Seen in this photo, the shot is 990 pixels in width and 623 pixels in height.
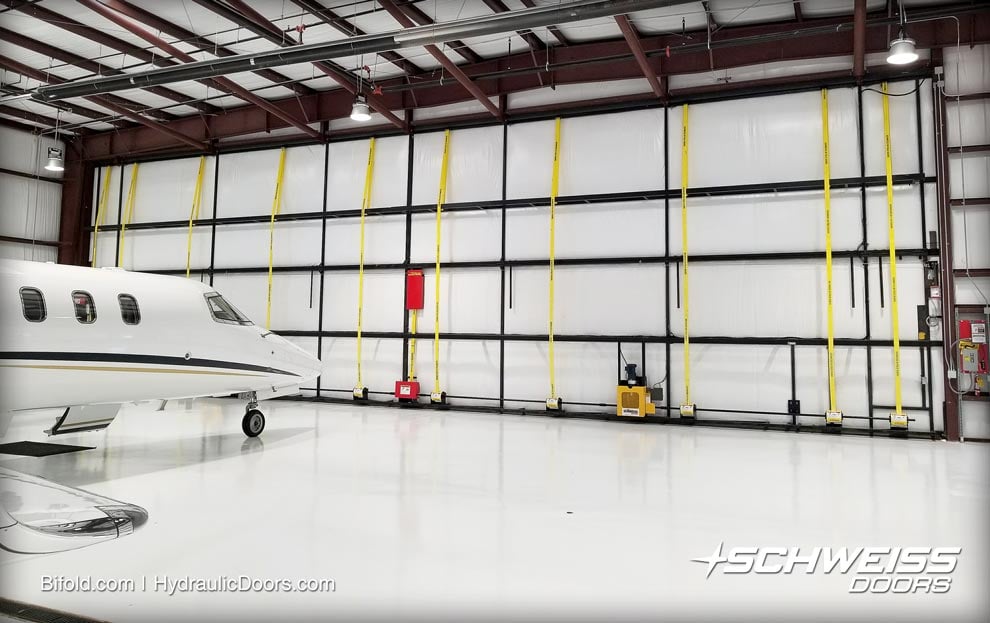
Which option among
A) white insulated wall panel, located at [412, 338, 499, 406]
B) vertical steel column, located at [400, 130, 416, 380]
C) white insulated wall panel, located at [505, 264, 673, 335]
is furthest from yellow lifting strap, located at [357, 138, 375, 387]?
white insulated wall panel, located at [505, 264, 673, 335]

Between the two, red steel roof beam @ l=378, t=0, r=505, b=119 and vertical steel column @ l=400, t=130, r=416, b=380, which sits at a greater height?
red steel roof beam @ l=378, t=0, r=505, b=119

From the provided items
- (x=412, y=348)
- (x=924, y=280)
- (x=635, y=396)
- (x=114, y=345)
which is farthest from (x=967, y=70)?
(x=114, y=345)

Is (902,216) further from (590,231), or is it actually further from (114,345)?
(114,345)

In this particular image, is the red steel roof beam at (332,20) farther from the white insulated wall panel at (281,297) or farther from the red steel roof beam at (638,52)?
the white insulated wall panel at (281,297)

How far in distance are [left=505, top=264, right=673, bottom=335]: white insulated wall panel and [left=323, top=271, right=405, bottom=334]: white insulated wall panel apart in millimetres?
2766

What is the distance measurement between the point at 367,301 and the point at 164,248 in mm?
6645

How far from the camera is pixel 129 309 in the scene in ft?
23.4

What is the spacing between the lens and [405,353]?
44.5ft

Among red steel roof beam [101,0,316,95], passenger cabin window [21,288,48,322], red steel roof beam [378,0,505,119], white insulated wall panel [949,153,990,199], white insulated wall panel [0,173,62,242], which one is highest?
red steel roof beam [101,0,316,95]

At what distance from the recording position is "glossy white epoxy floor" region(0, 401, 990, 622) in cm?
343

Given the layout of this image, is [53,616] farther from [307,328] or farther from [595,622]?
[307,328]

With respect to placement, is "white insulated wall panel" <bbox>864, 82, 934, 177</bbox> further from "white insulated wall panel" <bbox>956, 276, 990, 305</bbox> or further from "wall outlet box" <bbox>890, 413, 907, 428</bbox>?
"wall outlet box" <bbox>890, 413, 907, 428</bbox>

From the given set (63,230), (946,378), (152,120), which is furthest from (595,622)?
(63,230)

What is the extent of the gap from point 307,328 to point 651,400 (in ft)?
27.6
